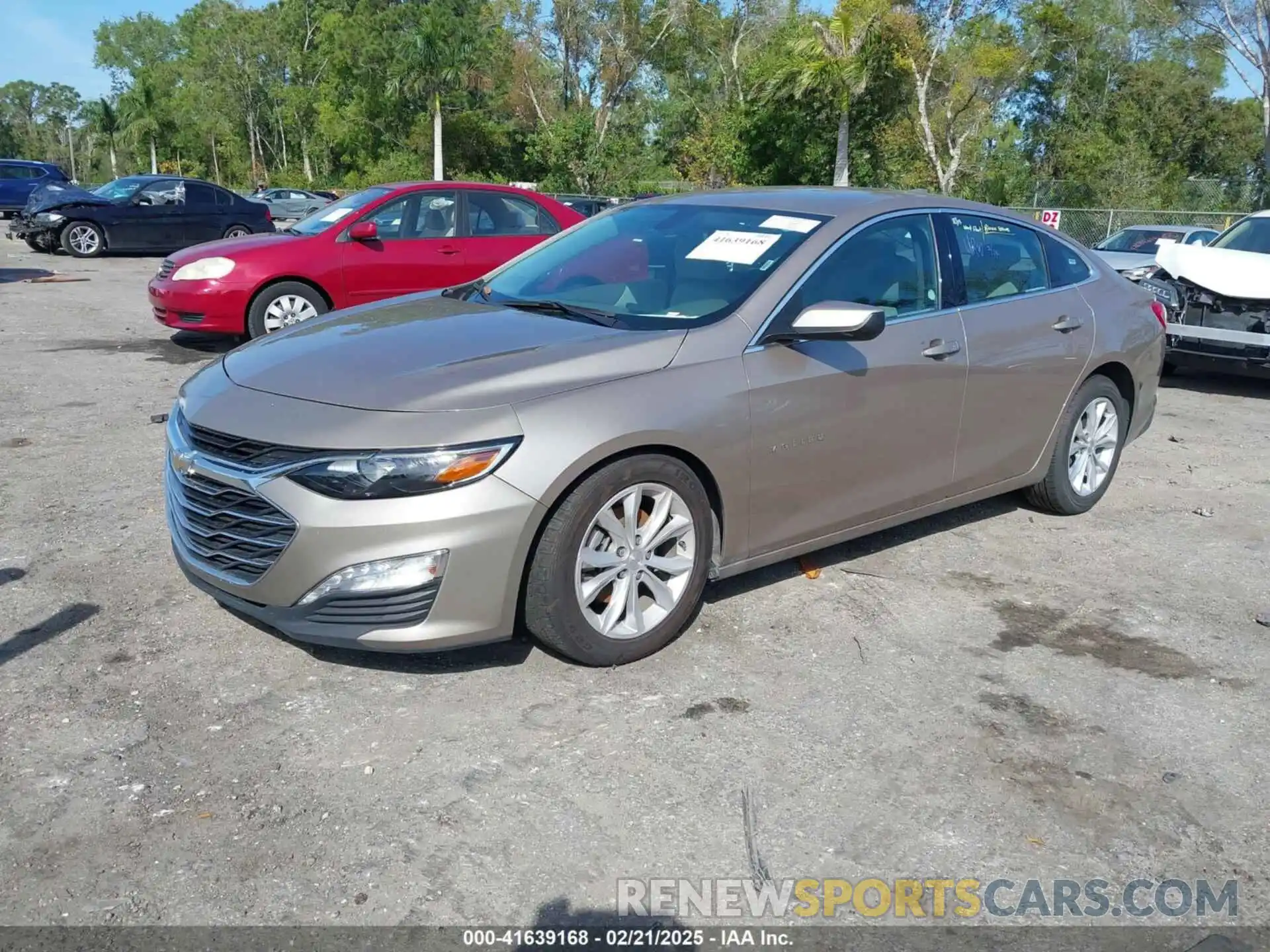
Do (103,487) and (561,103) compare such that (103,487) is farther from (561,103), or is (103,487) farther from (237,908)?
(561,103)

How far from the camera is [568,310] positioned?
4512 millimetres

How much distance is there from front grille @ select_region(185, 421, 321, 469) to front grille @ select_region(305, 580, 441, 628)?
0.47 metres

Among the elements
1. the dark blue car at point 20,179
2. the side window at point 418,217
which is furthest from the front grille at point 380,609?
the dark blue car at point 20,179

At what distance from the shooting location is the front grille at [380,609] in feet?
11.6

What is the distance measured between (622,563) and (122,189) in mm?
19732

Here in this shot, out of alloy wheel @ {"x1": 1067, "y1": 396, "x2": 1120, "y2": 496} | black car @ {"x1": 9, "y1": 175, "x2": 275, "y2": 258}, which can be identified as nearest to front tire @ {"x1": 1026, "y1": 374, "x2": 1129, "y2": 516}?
alloy wheel @ {"x1": 1067, "y1": 396, "x2": 1120, "y2": 496}

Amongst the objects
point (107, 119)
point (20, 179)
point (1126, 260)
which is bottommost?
point (1126, 260)

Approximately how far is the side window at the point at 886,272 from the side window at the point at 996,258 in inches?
9.2

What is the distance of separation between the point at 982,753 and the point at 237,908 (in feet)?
7.24

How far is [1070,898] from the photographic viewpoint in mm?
2889

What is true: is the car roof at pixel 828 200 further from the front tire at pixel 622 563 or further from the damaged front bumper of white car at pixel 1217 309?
the damaged front bumper of white car at pixel 1217 309

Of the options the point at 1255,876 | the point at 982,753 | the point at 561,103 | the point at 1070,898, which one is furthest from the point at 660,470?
the point at 561,103

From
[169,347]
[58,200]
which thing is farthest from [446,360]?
[58,200]

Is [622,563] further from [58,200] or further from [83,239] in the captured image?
[58,200]
